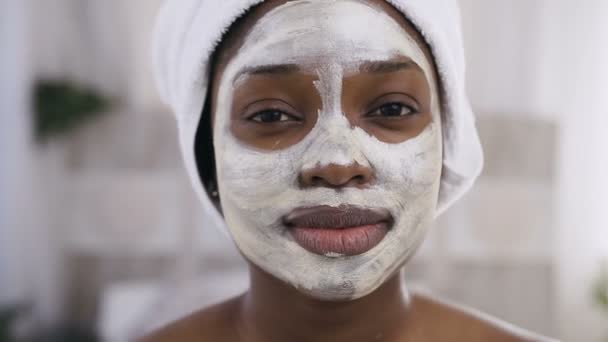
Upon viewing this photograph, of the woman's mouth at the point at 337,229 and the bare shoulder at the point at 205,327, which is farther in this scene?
the bare shoulder at the point at 205,327

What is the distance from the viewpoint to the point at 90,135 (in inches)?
72.0

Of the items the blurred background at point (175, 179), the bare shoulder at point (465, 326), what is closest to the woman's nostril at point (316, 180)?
the bare shoulder at point (465, 326)

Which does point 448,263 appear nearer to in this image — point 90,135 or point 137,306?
point 137,306

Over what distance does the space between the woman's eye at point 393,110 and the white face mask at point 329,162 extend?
0.03m

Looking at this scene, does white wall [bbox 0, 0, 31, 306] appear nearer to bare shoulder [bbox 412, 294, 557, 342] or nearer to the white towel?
the white towel

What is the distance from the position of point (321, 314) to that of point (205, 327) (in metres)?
0.17

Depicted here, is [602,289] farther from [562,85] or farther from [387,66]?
[387,66]

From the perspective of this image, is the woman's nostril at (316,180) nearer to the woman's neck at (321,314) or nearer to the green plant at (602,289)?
the woman's neck at (321,314)

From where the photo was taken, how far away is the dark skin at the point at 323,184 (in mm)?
567

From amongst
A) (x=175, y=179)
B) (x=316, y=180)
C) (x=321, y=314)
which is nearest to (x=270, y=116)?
(x=316, y=180)

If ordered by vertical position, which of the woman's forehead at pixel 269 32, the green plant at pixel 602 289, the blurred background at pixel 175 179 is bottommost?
the green plant at pixel 602 289

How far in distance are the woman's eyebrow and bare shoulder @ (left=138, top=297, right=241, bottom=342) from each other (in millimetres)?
342

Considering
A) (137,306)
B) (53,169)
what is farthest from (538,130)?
(53,169)

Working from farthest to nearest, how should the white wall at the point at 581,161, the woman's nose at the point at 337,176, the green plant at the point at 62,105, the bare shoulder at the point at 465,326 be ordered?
the green plant at the point at 62,105
the white wall at the point at 581,161
the bare shoulder at the point at 465,326
the woman's nose at the point at 337,176
